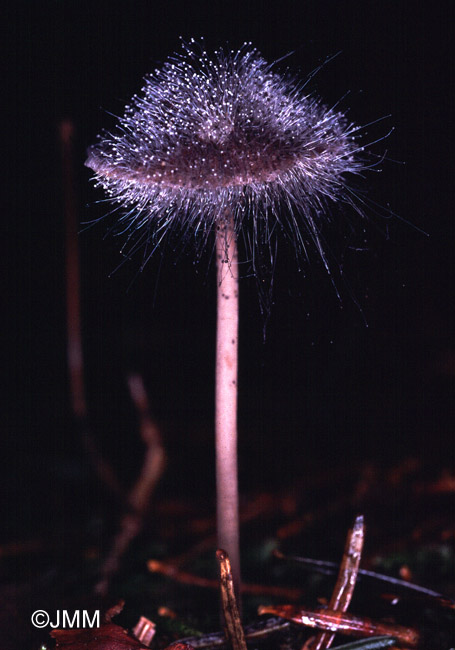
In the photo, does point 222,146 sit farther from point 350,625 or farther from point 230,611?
point 350,625

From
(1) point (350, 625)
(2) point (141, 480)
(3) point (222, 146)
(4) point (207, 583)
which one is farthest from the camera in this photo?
(2) point (141, 480)

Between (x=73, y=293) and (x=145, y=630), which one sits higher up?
(x=73, y=293)

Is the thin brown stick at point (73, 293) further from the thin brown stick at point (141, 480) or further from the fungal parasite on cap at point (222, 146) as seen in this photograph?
the fungal parasite on cap at point (222, 146)

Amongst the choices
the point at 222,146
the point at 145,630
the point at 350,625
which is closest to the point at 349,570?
the point at 350,625

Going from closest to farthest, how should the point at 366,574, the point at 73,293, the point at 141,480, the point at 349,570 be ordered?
the point at 349,570 < the point at 366,574 < the point at 73,293 < the point at 141,480

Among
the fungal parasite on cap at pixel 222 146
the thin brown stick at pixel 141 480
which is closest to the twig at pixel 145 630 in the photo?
the thin brown stick at pixel 141 480

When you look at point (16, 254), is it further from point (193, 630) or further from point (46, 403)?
point (193, 630)
